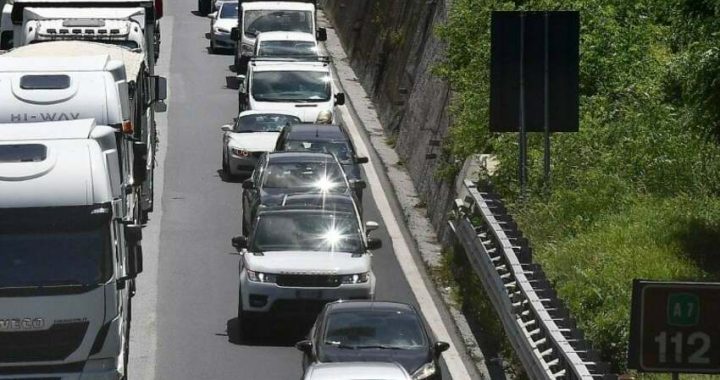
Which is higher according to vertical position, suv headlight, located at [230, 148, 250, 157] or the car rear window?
the car rear window

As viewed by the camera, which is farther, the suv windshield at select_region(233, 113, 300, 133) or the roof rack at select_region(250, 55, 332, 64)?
the roof rack at select_region(250, 55, 332, 64)

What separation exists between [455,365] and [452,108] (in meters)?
10.9

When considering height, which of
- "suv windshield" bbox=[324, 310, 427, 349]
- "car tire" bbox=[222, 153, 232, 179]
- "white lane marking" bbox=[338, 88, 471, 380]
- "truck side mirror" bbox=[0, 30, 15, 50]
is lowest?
"white lane marking" bbox=[338, 88, 471, 380]

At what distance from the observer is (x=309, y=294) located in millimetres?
22828

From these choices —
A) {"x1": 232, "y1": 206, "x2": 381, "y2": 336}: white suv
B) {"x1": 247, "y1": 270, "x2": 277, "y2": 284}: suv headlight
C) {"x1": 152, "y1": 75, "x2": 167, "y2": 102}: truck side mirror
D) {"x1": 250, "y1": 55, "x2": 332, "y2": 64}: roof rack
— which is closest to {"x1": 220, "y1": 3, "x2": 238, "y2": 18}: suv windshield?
{"x1": 250, "y1": 55, "x2": 332, "y2": 64}: roof rack

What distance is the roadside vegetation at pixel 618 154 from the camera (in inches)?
810

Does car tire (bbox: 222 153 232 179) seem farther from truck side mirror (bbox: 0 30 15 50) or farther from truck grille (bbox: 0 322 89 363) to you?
truck grille (bbox: 0 322 89 363)

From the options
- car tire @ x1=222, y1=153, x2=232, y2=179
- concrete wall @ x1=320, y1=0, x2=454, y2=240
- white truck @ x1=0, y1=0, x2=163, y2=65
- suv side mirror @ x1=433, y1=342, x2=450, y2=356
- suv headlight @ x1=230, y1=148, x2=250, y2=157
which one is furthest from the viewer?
car tire @ x1=222, y1=153, x2=232, y2=179

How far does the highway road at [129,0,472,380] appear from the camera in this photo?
22125 millimetres

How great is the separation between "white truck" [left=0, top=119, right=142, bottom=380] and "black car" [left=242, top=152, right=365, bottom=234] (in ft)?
32.7

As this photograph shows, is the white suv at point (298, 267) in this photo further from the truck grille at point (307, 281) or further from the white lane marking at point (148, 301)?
the white lane marking at point (148, 301)

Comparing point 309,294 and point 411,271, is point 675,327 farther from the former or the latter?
point 411,271

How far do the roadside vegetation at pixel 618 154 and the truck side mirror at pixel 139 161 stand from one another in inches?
210

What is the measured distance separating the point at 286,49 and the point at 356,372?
28.7 metres
